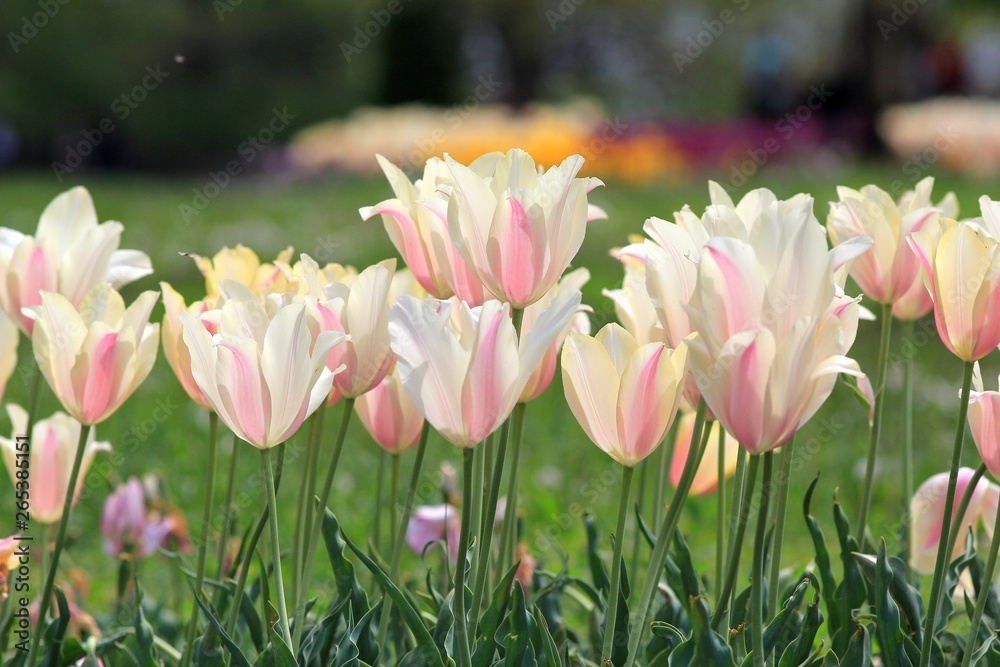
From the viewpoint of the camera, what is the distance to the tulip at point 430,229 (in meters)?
1.43

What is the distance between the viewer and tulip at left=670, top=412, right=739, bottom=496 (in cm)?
180

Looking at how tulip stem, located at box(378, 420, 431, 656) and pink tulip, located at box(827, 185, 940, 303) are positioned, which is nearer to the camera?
tulip stem, located at box(378, 420, 431, 656)

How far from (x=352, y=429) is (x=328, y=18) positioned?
1560 centimetres

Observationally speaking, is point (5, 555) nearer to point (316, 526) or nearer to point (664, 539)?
point (316, 526)

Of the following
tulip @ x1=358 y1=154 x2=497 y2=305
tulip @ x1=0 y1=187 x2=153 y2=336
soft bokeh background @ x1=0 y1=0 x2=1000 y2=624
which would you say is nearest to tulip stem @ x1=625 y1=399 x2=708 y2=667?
tulip @ x1=358 y1=154 x2=497 y2=305

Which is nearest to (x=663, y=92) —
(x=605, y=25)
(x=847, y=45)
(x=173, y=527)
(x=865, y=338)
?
(x=605, y=25)

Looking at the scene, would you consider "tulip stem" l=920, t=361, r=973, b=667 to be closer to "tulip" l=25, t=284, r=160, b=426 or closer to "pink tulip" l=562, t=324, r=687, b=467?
"pink tulip" l=562, t=324, r=687, b=467

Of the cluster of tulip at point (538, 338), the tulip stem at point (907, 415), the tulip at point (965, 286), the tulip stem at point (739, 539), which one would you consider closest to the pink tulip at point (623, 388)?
the cluster of tulip at point (538, 338)

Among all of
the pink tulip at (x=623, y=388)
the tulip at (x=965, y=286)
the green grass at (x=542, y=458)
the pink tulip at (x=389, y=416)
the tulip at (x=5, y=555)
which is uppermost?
the tulip at (x=965, y=286)

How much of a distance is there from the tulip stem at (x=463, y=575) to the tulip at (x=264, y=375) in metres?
0.19

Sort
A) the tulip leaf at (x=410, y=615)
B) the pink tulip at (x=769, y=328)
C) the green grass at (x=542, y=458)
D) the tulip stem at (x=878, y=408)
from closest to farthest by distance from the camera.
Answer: the pink tulip at (x=769, y=328)
the tulip leaf at (x=410, y=615)
the tulip stem at (x=878, y=408)
the green grass at (x=542, y=458)

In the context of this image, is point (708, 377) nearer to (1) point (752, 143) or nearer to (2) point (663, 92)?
(1) point (752, 143)

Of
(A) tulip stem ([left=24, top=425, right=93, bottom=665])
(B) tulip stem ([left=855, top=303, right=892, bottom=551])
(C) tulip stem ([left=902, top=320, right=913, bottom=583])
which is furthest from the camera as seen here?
(C) tulip stem ([left=902, top=320, right=913, bottom=583])

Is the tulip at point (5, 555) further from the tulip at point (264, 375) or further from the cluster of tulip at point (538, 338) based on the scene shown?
the tulip at point (264, 375)
